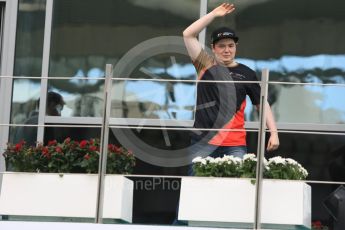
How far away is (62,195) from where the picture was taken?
17.0 ft

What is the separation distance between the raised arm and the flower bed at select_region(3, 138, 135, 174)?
0.67m

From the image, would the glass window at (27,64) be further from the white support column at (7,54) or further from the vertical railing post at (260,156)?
the vertical railing post at (260,156)

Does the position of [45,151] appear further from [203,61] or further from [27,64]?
[27,64]

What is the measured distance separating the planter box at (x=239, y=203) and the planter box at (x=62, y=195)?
0.34 m

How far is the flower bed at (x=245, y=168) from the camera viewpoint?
16.5 feet

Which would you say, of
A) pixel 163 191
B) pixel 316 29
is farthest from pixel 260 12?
pixel 163 191

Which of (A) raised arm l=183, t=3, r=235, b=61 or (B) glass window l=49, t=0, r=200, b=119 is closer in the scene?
(A) raised arm l=183, t=3, r=235, b=61

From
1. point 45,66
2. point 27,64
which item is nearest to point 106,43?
point 45,66

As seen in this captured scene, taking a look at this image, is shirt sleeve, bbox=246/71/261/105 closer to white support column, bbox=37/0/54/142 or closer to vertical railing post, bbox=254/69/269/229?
vertical railing post, bbox=254/69/269/229

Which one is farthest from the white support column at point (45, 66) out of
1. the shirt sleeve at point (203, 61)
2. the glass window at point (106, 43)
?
the shirt sleeve at point (203, 61)

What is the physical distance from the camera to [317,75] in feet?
21.9

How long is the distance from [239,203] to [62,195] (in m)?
0.93

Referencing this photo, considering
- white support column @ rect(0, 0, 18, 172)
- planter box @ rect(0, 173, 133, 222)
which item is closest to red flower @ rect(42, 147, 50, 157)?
planter box @ rect(0, 173, 133, 222)

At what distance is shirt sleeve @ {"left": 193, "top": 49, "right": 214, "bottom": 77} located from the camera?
540 cm
